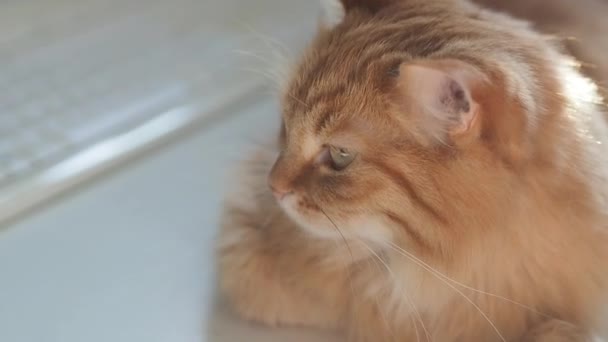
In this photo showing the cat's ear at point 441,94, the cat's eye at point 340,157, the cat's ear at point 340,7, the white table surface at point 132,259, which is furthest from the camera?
the white table surface at point 132,259

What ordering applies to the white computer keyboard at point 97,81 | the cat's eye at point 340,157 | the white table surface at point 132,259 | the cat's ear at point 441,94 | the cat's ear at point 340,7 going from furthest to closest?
1. the white computer keyboard at point 97,81
2. the white table surface at point 132,259
3. the cat's ear at point 340,7
4. the cat's eye at point 340,157
5. the cat's ear at point 441,94

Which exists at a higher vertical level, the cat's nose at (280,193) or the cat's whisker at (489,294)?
the cat's nose at (280,193)

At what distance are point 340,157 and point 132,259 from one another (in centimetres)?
49

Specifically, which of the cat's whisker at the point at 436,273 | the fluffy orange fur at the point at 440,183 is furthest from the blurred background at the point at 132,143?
the cat's whisker at the point at 436,273

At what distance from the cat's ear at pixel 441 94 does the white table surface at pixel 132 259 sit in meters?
0.44

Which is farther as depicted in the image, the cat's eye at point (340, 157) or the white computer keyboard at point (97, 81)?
the white computer keyboard at point (97, 81)

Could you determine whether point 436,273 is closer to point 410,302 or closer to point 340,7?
point 410,302

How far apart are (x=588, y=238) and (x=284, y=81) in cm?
43

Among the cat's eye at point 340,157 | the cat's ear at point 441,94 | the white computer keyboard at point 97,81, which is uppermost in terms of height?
the cat's ear at point 441,94

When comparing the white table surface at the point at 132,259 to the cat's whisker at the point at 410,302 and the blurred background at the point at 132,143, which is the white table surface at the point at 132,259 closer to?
the blurred background at the point at 132,143

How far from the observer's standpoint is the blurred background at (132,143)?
1154 mm

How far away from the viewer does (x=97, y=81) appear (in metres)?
1.51

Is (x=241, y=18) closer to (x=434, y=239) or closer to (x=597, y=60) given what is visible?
→ (x=597, y=60)

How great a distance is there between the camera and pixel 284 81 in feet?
3.28
